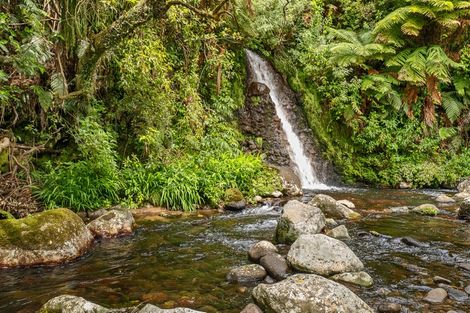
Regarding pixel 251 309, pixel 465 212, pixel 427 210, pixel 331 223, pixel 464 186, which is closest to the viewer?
pixel 251 309

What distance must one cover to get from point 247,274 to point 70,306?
199 cm

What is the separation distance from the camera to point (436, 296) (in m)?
4.24

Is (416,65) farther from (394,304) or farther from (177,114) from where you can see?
(394,304)

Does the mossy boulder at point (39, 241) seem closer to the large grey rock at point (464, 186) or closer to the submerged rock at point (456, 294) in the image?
the submerged rock at point (456, 294)

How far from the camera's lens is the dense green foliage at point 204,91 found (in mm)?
7043

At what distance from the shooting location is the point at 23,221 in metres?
5.55

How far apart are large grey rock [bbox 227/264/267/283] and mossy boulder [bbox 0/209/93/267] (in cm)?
235

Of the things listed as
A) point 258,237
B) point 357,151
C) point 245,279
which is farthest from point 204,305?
point 357,151

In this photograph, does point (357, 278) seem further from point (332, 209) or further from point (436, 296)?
point (332, 209)

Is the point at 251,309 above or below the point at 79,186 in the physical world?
below

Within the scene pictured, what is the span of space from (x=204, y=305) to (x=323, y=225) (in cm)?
298

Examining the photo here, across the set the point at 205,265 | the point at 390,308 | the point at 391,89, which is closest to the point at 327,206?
the point at 205,265

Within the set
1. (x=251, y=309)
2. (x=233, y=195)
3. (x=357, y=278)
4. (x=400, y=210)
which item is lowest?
(x=400, y=210)

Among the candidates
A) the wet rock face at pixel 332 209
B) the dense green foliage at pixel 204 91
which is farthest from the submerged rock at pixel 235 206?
the wet rock face at pixel 332 209
